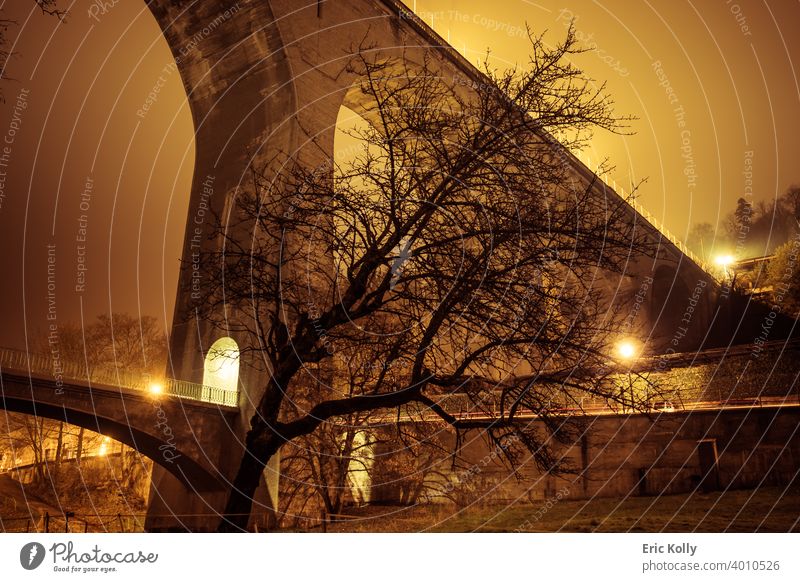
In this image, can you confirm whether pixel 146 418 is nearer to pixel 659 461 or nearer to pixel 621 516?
pixel 621 516

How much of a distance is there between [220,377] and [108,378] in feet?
18.5

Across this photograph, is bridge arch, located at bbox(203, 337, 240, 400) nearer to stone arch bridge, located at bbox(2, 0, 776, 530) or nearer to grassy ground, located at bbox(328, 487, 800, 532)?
stone arch bridge, located at bbox(2, 0, 776, 530)

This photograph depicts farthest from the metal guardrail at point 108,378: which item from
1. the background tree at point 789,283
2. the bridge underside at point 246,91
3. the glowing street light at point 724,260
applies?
the glowing street light at point 724,260

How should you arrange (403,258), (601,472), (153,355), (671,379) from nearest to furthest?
(403,258), (601,472), (671,379), (153,355)

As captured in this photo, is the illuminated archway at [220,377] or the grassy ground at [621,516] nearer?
the grassy ground at [621,516]

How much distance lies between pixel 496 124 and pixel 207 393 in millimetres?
19048

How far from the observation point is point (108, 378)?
20.0 metres

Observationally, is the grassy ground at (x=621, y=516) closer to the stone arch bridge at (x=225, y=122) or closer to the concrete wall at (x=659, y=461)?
the concrete wall at (x=659, y=461)

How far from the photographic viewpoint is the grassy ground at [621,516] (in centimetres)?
1487

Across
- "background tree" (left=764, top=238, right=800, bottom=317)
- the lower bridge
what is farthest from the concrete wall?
"background tree" (left=764, top=238, right=800, bottom=317)

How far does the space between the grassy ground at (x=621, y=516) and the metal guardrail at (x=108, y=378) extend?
6316 mm
